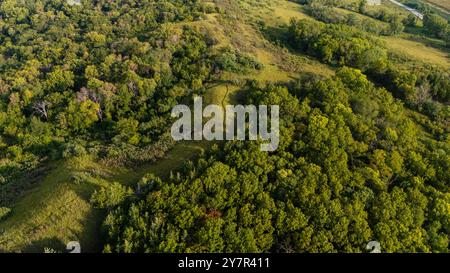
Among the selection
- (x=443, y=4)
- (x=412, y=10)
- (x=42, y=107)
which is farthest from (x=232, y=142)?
(x=443, y=4)

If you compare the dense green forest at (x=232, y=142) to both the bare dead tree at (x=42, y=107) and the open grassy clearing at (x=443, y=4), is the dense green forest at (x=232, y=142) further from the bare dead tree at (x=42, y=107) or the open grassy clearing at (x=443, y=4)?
the open grassy clearing at (x=443, y=4)

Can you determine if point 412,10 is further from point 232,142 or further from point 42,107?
point 42,107

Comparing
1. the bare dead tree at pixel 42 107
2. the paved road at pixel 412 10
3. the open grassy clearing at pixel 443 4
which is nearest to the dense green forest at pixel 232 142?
the bare dead tree at pixel 42 107

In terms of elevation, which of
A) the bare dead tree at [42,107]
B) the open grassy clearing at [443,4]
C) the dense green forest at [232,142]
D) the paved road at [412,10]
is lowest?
the bare dead tree at [42,107]

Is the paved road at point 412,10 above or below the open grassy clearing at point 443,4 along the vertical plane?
below

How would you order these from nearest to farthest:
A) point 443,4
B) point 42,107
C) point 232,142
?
point 232,142, point 42,107, point 443,4

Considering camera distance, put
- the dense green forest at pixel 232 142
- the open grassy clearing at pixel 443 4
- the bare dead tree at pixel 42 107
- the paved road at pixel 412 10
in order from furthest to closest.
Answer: the open grassy clearing at pixel 443 4 → the paved road at pixel 412 10 → the bare dead tree at pixel 42 107 → the dense green forest at pixel 232 142
